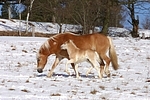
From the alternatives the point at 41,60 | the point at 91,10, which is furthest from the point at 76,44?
the point at 91,10

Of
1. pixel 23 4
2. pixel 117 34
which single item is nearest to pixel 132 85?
pixel 117 34

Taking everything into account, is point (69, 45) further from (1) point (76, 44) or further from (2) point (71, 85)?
(2) point (71, 85)

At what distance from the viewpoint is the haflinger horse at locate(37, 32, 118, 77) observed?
36.4 feet

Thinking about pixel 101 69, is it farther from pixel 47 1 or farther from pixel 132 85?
pixel 47 1

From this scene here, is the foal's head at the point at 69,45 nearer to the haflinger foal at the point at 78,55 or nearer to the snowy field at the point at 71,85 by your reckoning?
the haflinger foal at the point at 78,55

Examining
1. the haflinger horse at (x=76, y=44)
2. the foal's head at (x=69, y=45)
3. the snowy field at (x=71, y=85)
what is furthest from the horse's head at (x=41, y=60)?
the foal's head at (x=69, y=45)

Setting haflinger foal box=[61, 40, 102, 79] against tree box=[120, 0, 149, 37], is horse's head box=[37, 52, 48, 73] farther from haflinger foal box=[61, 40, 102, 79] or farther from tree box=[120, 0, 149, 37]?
tree box=[120, 0, 149, 37]

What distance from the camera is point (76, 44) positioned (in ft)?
36.8

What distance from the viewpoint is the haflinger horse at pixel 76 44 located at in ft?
36.4

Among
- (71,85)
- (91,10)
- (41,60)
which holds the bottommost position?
(71,85)

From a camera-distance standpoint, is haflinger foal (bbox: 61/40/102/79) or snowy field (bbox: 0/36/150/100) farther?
A: haflinger foal (bbox: 61/40/102/79)

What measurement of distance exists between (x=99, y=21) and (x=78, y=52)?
30.9m

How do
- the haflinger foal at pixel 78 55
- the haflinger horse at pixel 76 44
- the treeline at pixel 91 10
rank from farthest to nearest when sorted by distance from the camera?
the treeline at pixel 91 10 < the haflinger horse at pixel 76 44 < the haflinger foal at pixel 78 55

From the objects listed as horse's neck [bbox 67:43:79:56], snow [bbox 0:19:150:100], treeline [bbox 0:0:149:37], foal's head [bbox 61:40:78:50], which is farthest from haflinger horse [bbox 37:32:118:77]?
treeline [bbox 0:0:149:37]
